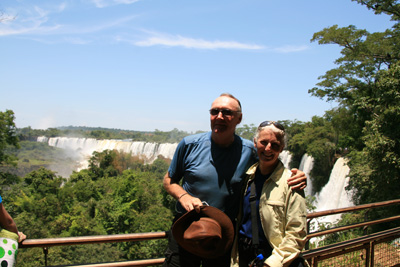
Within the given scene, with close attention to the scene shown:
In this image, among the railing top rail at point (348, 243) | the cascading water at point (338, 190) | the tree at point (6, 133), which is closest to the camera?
the railing top rail at point (348, 243)

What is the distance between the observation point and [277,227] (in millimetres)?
1665

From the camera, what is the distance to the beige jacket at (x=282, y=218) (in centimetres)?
161

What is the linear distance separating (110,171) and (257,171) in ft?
171

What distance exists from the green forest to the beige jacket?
10.1 meters

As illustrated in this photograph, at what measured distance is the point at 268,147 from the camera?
5.69 ft

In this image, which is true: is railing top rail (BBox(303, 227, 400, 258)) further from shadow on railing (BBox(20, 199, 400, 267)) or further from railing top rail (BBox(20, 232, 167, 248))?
railing top rail (BBox(20, 232, 167, 248))

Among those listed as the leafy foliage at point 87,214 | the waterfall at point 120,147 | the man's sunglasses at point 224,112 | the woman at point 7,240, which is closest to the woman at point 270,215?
the man's sunglasses at point 224,112

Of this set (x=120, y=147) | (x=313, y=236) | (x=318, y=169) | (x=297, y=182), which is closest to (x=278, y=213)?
(x=297, y=182)

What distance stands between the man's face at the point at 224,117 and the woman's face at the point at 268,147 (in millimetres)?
240

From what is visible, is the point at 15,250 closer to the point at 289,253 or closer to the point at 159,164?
the point at 289,253

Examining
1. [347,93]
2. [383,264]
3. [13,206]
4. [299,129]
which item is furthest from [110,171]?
[383,264]

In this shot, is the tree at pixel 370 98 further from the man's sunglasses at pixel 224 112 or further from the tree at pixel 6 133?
the tree at pixel 6 133

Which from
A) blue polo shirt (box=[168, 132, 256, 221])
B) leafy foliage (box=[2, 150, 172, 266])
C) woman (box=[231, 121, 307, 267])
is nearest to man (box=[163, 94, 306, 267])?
blue polo shirt (box=[168, 132, 256, 221])

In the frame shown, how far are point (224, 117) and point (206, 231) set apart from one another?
0.67 metres
